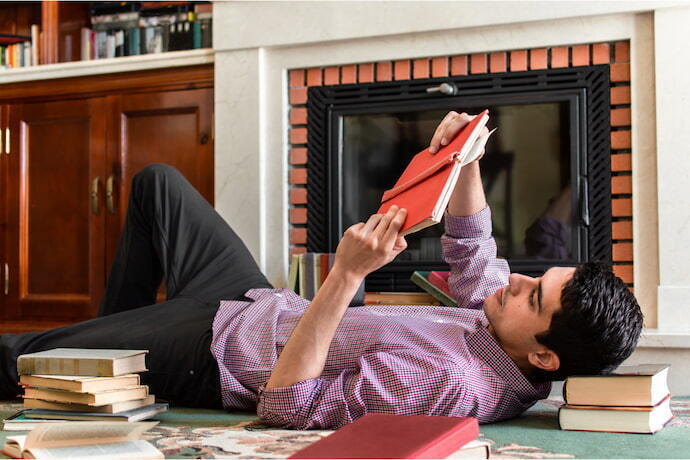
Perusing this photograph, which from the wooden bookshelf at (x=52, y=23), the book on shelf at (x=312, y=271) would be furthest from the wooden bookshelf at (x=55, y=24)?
the book on shelf at (x=312, y=271)

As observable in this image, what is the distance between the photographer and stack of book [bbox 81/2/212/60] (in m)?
3.64

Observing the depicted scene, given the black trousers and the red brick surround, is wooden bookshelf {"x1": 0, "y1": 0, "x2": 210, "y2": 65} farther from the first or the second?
the black trousers

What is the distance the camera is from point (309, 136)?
323 cm

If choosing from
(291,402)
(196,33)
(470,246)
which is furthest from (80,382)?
(196,33)

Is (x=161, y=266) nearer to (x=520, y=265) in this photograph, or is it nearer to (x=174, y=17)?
(x=520, y=265)

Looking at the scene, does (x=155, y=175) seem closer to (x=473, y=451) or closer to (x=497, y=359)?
(x=497, y=359)

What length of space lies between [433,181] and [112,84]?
2.48 m

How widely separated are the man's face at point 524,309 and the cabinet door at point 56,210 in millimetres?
2331

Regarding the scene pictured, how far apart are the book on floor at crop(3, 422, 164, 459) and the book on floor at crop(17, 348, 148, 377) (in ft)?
0.90

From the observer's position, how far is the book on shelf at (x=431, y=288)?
2783 mm

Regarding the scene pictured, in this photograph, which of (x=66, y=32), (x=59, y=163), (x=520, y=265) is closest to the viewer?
(x=520, y=265)

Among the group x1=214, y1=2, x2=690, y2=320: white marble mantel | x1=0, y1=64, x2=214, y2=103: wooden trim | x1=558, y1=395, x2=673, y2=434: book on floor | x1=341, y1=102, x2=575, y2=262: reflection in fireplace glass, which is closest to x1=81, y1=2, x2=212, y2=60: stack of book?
x1=0, y1=64, x2=214, y2=103: wooden trim

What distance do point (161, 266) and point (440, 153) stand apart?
101 centimetres

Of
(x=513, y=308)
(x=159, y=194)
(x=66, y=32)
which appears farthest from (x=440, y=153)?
(x=66, y=32)
